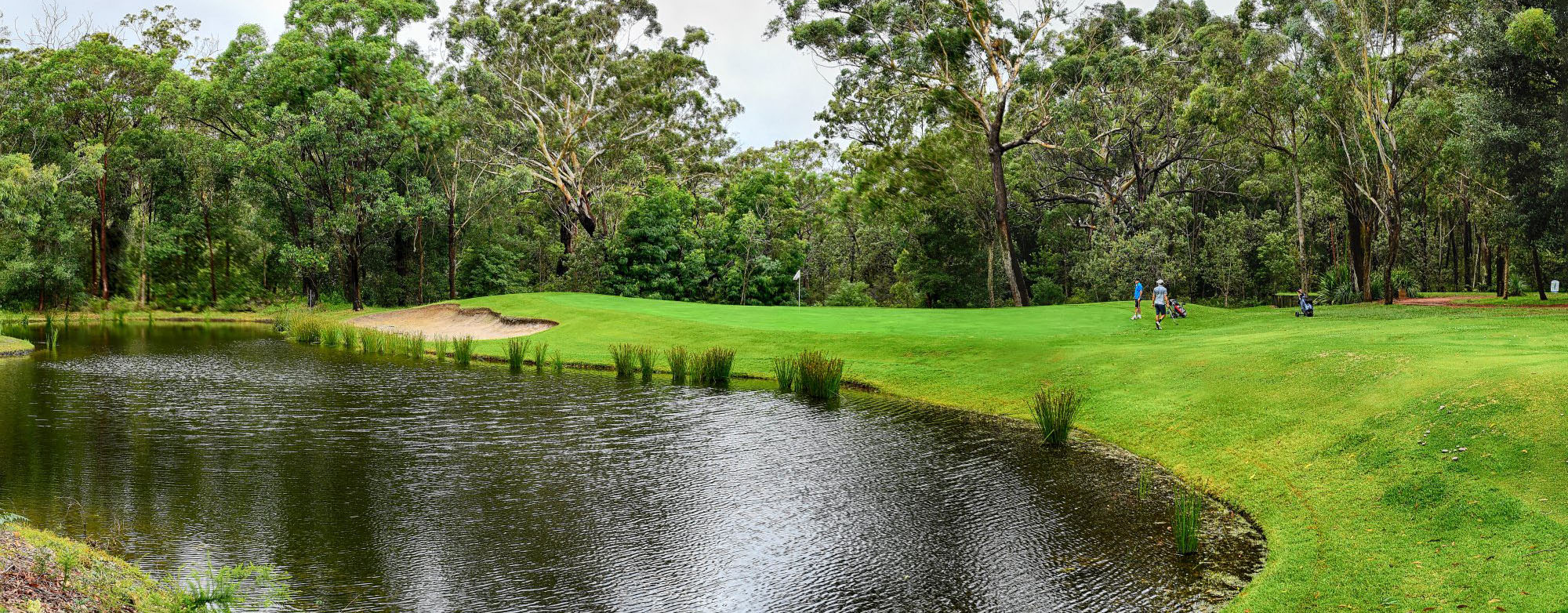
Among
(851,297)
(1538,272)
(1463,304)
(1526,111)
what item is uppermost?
(1526,111)

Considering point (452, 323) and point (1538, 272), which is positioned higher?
point (1538, 272)

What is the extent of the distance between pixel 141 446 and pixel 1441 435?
16.5 meters

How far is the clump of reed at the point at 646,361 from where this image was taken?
21125 millimetres

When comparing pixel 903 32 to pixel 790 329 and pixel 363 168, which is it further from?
pixel 363 168

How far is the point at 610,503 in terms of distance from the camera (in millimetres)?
10117

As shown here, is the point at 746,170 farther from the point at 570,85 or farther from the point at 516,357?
the point at 516,357

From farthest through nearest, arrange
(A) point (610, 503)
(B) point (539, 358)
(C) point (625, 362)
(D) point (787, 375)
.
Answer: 1. (B) point (539, 358)
2. (C) point (625, 362)
3. (D) point (787, 375)
4. (A) point (610, 503)

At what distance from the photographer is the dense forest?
38938 millimetres

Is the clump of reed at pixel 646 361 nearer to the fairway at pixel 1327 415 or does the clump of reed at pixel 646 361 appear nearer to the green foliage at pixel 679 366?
the green foliage at pixel 679 366

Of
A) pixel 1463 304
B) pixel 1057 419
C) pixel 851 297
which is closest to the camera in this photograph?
pixel 1057 419

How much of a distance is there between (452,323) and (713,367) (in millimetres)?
17190

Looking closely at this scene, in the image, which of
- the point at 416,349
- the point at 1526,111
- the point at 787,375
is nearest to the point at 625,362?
the point at 787,375

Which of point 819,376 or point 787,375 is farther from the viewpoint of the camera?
point 787,375

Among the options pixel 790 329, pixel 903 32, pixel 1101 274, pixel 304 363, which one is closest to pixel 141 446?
pixel 304 363
